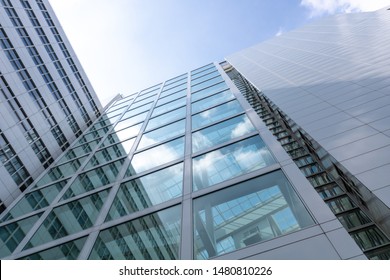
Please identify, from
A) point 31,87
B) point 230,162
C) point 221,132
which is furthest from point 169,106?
point 230,162

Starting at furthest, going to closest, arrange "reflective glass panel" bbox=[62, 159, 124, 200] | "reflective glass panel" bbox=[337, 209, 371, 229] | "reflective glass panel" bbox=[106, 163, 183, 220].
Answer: "reflective glass panel" bbox=[62, 159, 124, 200], "reflective glass panel" bbox=[106, 163, 183, 220], "reflective glass panel" bbox=[337, 209, 371, 229]

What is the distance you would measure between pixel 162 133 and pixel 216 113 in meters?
3.05

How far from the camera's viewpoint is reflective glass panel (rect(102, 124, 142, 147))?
733 inches

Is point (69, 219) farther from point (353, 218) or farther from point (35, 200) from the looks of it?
point (353, 218)

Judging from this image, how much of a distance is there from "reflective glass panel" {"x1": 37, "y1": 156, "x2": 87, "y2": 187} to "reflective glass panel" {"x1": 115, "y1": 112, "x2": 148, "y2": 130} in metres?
4.01

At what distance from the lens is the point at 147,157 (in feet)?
44.3

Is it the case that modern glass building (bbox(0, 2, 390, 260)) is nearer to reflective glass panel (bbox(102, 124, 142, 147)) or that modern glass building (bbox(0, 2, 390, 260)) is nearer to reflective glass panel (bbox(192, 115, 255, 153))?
reflective glass panel (bbox(192, 115, 255, 153))

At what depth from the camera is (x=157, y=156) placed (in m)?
13.1

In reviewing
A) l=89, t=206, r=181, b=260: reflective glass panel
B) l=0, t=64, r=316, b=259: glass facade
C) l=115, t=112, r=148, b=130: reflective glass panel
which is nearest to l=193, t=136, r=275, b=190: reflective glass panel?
l=0, t=64, r=316, b=259: glass facade

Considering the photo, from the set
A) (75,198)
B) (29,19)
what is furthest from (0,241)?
(29,19)

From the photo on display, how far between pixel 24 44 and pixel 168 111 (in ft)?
47.6

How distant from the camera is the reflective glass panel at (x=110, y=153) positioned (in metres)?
16.0
